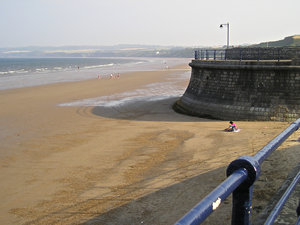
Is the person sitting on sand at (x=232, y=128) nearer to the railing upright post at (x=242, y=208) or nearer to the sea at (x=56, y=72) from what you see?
the railing upright post at (x=242, y=208)

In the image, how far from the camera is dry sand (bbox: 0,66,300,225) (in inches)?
286

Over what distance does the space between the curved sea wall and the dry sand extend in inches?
30.8

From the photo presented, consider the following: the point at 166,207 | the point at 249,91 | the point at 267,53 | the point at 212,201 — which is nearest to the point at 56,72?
the point at 267,53

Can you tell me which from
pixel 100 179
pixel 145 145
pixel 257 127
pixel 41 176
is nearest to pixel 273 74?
pixel 257 127

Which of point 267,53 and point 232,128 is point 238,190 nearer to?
point 232,128

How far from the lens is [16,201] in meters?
7.96

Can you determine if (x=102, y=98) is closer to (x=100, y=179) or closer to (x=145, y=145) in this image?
(x=145, y=145)

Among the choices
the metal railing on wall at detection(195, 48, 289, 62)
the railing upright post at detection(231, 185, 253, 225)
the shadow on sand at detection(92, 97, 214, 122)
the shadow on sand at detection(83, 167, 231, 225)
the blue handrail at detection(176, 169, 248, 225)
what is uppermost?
the metal railing on wall at detection(195, 48, 289, 62)

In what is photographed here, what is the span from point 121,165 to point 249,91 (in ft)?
26.5

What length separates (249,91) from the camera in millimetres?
15156

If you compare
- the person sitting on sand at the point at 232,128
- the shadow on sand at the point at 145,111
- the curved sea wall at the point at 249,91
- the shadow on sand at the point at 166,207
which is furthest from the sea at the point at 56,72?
the shadow on sand at the point at 166,207

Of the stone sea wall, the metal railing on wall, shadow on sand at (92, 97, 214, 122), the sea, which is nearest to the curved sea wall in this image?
the stone sea wall

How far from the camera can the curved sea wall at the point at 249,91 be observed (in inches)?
563

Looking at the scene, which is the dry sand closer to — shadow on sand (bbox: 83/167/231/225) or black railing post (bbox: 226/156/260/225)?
shadow on sand (bbox: 83/167/231/225)
